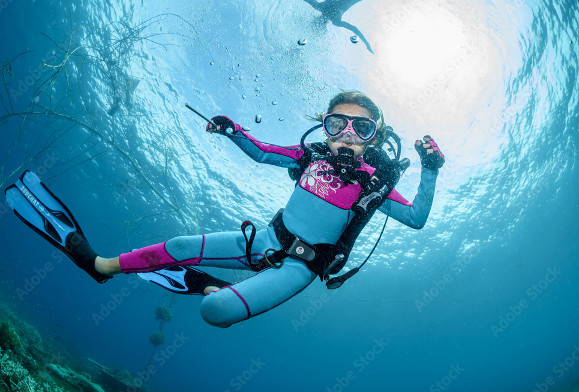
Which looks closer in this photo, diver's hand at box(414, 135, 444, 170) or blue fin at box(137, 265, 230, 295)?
diver's hand at box(414, 135, 444, 170)

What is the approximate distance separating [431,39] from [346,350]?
75342mm

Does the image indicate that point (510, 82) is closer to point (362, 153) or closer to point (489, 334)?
point (362, 153)

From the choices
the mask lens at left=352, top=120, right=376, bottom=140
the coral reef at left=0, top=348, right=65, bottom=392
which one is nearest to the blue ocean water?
the coral reef at left=0, top=348, right=65, bottom=392

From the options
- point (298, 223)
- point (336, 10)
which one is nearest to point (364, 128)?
point (298, 223)

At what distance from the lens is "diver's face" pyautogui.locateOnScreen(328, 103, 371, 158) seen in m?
3.33

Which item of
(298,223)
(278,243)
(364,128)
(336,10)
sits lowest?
(278,243)

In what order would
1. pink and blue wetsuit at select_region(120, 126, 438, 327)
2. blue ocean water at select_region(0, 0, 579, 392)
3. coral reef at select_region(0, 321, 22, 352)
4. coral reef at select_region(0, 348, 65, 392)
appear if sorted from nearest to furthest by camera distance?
pink and blue wetsuit at select_region(120, 126, 438, 327) → coral reef at select_region(0, 348, 65, 392) → coral reef at select_region(0, 321, 22, 352) → blue ocean water at select_region(0, 0, 579, 392)

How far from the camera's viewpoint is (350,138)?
130 inches

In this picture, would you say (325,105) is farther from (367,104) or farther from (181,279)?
(181,279)

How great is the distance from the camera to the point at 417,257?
25.5m

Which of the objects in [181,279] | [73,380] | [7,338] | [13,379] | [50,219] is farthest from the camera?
[73,380]

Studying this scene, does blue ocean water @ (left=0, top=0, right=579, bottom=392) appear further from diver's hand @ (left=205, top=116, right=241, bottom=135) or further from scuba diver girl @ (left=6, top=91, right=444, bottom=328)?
diver's hand @ (left=205, top=116, right=241, bottom=135)

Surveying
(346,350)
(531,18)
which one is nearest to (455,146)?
(531,18)

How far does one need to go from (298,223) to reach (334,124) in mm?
1372
